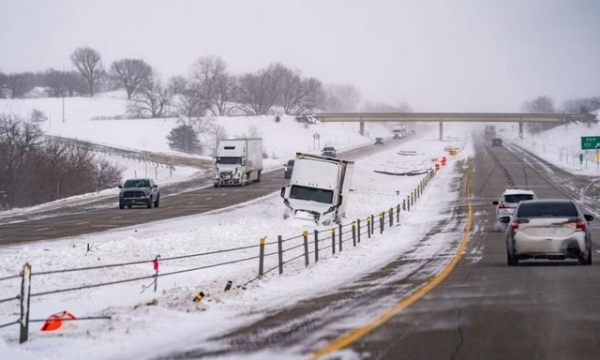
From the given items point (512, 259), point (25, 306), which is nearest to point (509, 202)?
point (512, 259)

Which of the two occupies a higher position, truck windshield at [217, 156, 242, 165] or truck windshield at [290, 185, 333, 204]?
truck windshield at [217, 156, 242, 165]

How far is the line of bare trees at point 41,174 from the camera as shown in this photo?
281ft

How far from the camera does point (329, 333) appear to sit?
12.0m

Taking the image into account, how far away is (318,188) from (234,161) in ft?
114

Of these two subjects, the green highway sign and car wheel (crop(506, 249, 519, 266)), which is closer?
car wheel (crop(506, 249, 519, 266))

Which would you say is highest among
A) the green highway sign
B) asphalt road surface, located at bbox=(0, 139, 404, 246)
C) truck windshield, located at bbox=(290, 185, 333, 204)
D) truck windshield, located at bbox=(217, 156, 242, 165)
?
the green highway sign

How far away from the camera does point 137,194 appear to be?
189 feet

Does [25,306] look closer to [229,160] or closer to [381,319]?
[381,319]

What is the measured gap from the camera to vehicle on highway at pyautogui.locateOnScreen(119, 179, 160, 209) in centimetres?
5753

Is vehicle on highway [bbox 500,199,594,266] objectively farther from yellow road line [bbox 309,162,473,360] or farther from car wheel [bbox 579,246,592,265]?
yellow road line [bbox 309,162,473,360]

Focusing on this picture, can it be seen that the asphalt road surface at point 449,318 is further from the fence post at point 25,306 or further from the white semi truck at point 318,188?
the white semi truck at point 318,188

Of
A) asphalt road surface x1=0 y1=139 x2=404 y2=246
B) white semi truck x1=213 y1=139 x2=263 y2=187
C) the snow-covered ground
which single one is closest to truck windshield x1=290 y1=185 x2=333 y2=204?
the snow-covered ground

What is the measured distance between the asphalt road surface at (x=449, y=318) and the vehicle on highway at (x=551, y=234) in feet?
1.29

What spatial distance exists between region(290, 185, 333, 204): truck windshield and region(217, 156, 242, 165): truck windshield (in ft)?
109
